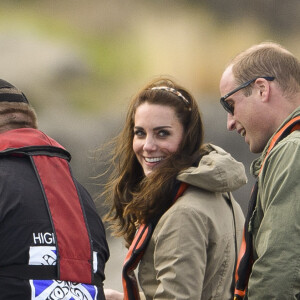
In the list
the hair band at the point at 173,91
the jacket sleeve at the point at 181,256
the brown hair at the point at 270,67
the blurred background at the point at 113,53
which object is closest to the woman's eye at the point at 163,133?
the hair band at the point at 173,91

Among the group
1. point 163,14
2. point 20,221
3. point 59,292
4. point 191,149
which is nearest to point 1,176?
point 20,221

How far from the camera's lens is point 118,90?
6891 mm

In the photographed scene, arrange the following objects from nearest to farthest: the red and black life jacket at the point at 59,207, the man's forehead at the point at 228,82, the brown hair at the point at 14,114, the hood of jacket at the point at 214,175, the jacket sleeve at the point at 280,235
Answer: the jacket sleeve at the point at 280,235 < the red and black life jacket at the point at 59,207 < the brown hair at the point at 14,114 < the man's forehead at the point at 228,82 < the hood of jacket at the point at 214,175

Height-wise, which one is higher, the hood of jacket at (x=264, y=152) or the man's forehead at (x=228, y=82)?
the man's forehead at (x=228, y=82)

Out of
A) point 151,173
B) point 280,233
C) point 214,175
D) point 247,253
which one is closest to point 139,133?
point 151,173

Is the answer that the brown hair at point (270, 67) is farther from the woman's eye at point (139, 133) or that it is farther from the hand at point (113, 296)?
the hand at point (113, 296)

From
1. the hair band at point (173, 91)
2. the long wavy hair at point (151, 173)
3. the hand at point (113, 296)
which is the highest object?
the hair band at point (173, 91)

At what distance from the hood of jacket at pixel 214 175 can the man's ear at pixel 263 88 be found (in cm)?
42

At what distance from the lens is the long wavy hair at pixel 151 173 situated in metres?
3.30

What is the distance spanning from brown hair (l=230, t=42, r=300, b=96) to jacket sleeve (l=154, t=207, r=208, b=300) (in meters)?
0.55

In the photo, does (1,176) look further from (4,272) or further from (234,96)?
(234,96)

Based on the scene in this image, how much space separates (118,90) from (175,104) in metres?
3.42

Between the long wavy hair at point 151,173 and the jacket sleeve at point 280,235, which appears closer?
the jacket sleeve at point 280,235

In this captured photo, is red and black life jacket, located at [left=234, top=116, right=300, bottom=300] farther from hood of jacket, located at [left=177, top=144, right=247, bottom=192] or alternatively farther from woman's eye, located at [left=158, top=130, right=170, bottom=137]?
woman's eye, located at [left=158, top=130, right=170, bottom=137]
